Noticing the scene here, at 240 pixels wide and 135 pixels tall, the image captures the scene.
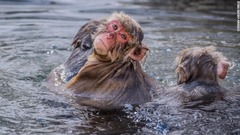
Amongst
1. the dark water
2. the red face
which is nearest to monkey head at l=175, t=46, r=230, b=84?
the dark water

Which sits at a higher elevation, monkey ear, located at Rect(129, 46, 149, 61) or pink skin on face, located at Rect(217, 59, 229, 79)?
monkey ear, located at Rect(129, 46, 149, 61)

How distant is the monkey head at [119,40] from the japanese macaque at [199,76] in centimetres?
57

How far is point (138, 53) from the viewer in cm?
628

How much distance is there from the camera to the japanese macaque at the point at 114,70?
6.17 m

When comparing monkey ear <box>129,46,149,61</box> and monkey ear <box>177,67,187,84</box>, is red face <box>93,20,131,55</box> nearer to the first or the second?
monkey ear <box>129,46,149,61</box>

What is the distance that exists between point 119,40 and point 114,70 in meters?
0.40

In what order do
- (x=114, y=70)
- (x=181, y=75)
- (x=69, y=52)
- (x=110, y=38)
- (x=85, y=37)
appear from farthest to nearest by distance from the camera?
(x=69, y=52), (x=85, y=37), (x=181, y=75), (x=114, y=70), (x=110, y=38)

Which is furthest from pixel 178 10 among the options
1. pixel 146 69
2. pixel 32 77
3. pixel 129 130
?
pixel 129 130

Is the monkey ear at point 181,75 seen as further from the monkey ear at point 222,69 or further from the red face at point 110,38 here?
the red face at point 110,38

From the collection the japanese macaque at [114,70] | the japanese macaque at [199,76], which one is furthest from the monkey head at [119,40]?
the japanese macaque at [199,76]

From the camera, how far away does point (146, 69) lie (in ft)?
27.1

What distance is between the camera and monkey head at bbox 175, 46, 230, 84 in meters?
6.54

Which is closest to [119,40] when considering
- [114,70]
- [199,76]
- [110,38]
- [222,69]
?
[110,38]

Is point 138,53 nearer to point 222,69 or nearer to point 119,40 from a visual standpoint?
point 119,40
